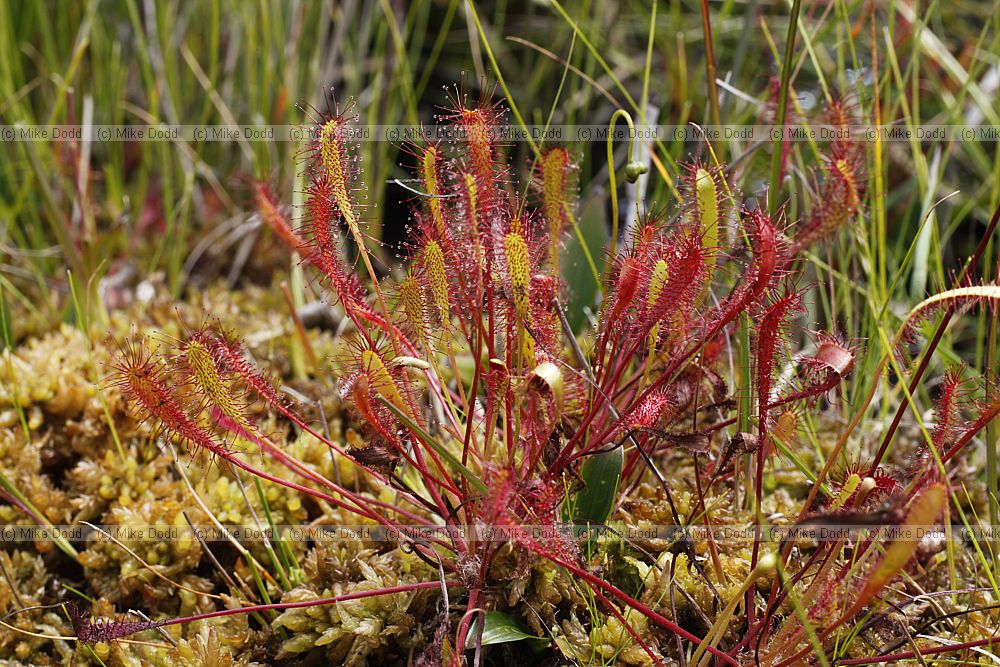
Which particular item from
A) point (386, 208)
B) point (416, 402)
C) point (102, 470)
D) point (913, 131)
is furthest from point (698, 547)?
point (386, 208)

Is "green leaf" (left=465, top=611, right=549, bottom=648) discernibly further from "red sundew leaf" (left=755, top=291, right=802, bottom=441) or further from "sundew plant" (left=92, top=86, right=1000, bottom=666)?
"red sundew leaf" (left=755, top=291, right=802, bottom=441)

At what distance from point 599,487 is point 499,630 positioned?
24 centimetres

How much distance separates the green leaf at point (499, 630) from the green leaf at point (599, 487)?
17cm

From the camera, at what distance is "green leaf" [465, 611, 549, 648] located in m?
1.12

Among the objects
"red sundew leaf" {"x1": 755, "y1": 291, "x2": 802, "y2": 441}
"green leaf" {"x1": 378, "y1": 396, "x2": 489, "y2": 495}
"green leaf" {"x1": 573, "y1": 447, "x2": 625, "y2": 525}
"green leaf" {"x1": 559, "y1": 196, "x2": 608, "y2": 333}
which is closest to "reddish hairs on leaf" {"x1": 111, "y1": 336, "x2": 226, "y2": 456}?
"green leaf" {"x1": 378, "y1": 396, "x2": 489, "y2": 495}

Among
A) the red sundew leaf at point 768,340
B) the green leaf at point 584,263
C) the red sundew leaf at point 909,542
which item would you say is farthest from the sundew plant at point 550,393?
the green leaf at point 584,263

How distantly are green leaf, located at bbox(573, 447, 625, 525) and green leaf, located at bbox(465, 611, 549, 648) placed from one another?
17cm

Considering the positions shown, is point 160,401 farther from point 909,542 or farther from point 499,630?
point 909,542

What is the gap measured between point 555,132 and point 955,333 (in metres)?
1.28

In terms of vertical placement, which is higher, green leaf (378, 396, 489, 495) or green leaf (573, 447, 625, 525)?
green leaf (378, 396, 489, 495)

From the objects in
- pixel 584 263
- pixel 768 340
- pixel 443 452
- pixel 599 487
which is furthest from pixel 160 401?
pixel 584 263

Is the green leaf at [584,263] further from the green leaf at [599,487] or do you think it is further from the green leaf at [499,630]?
the green leaf at [499,630]

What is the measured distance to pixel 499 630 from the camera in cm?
114

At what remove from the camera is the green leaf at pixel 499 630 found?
112 cm
